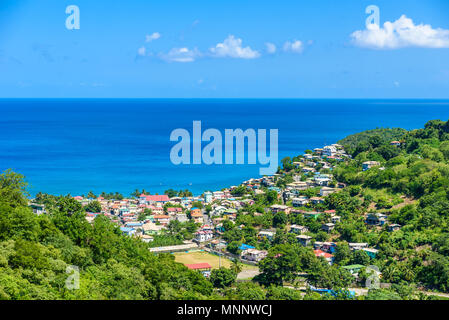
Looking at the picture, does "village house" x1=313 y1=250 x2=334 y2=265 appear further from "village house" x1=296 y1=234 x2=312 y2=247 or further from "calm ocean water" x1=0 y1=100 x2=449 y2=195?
"calm ocean water" x1=0 y1=100 x2=449 y2=195

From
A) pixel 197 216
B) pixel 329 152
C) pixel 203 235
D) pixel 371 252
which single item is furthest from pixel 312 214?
pixel 329 152

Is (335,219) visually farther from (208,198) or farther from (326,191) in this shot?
(208,198)

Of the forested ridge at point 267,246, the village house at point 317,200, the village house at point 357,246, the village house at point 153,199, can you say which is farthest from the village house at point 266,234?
the village house at point 153,199

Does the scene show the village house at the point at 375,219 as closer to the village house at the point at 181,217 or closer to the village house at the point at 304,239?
the village house at the point at 304,239

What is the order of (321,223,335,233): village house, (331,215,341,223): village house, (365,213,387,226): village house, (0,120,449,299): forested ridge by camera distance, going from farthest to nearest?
1. (331,215,341,223): village house
2. (321,223,335,233): village house
3. (365,213,387,226): village house
4. (0,120,449,299): forested ridge

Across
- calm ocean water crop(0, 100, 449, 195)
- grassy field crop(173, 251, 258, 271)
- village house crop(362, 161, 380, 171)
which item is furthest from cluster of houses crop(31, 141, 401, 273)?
calm ocean water crop(0, 100, 449, 195)

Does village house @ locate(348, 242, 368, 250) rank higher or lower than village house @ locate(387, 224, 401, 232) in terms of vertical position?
lower

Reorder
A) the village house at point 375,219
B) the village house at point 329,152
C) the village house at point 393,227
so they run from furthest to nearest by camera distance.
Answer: the village house at point 329,152, the village house at point 375,219, the village house at point 393,227
